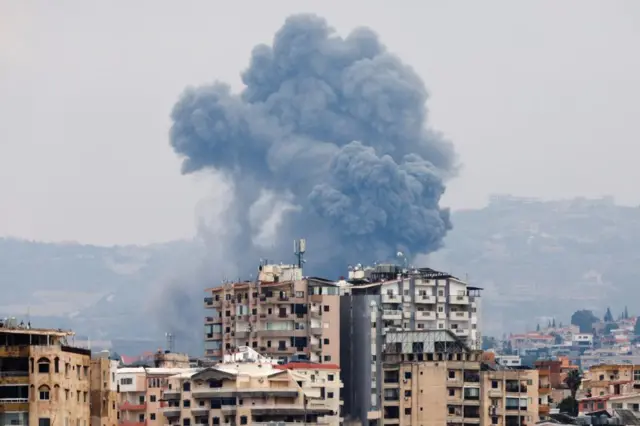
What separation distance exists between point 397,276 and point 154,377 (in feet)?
73.8

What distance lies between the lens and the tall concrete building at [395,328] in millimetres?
110938

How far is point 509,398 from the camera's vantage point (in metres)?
106

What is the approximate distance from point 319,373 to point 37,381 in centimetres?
4261

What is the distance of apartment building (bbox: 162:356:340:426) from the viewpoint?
100625 millimetres

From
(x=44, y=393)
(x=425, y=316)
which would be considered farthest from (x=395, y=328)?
(x=44, y=393)

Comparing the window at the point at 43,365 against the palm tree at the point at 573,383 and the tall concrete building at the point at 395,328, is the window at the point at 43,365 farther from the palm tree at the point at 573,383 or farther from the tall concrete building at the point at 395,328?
the palm tree at the point at 573,383

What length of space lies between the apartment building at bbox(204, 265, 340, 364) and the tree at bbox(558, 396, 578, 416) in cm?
1312

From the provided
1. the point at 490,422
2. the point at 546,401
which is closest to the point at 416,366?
the point at 490,422

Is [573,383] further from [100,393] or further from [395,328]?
[100,393]

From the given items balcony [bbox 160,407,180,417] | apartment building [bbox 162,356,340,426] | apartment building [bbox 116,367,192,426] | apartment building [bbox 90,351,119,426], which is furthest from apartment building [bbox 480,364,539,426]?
apartment building [bbox 90,351,119,426]

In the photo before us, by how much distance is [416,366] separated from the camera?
107 meters

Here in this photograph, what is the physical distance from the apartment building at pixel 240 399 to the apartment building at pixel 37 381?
27.5 meters

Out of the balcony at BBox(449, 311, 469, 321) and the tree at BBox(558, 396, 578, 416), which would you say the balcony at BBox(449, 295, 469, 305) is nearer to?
the balcony at BBox(449, 311, 469, 321)

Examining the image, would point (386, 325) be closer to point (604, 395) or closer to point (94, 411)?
point (604, 395)
